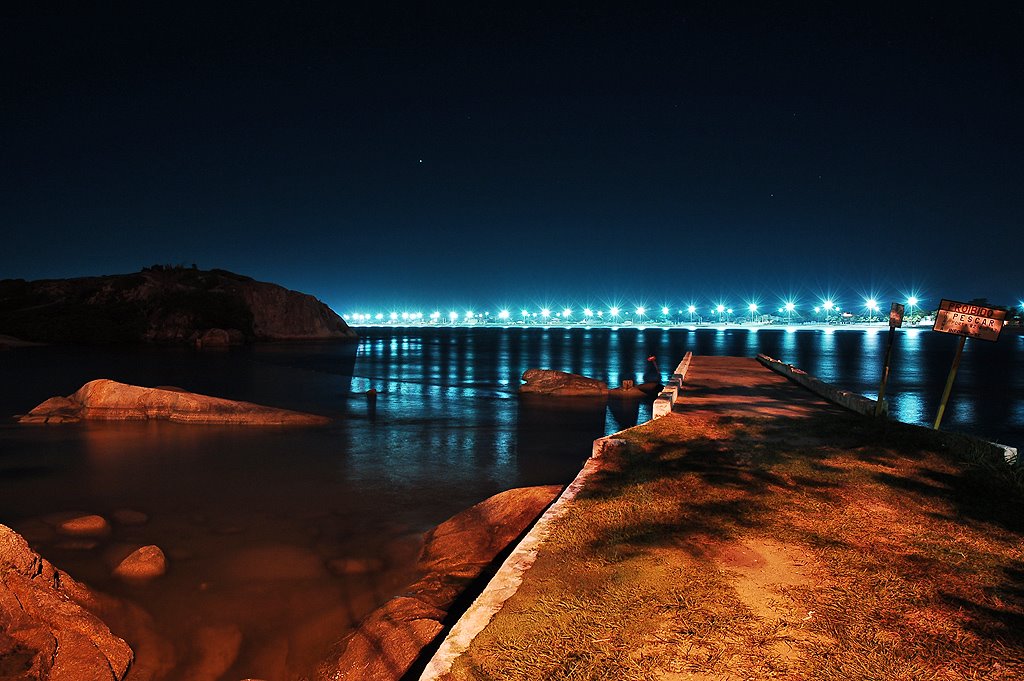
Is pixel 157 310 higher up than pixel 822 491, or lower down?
higher up

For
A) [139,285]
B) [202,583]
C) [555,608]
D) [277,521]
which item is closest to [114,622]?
[202,583]

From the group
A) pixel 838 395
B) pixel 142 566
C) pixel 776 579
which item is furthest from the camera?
pixel 838 395

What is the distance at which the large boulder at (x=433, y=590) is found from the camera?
6250 millimetres

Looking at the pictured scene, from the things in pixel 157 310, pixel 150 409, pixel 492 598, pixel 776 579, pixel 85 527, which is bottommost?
pixel 85 527

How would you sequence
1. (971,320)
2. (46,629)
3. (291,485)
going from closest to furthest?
(46,629)
(971,320)
(291,485)

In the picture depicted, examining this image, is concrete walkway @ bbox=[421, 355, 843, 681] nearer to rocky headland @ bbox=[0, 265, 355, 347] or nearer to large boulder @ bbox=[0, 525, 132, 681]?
large boulder @ bbox=[0, 525, 132, 681]

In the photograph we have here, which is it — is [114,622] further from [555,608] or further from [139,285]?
[139,285]

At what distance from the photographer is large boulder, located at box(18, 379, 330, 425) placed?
837 inches

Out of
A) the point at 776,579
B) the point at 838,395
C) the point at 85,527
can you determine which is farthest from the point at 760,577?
the point at 838,395

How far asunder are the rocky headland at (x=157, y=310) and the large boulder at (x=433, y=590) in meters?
76.6

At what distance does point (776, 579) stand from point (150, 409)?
74.3 ft

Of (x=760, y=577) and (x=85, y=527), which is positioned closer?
(x=760, y=577)

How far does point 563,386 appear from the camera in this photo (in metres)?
30.8

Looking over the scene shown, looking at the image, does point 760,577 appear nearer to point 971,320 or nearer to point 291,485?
point 971,320
